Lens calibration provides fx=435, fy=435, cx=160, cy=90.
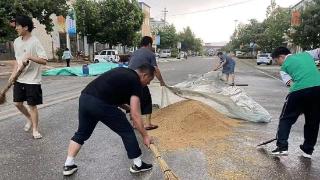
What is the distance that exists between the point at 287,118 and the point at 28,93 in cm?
395

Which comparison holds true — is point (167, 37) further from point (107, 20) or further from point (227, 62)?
point (227, 62)

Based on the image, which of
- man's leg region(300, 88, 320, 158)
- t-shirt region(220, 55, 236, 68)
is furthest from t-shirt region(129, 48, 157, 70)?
t-shirt region(220, 55, 236, 68)

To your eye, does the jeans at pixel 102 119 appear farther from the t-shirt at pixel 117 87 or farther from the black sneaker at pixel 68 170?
the black sneaker at pixel 68 170

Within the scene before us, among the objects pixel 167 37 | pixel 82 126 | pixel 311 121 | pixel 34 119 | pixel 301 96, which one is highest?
pixel 301 96

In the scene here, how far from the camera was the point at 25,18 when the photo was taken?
6648 mm

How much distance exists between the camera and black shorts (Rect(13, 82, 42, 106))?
6.86 meters

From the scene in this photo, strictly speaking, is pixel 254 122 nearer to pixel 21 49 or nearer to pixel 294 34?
pixel 21 49

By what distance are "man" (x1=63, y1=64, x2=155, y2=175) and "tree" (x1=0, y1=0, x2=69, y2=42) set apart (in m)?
20.5

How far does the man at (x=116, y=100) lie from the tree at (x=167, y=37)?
86309 millimetres

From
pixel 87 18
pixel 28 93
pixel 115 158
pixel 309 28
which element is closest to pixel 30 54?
pixel 28 93

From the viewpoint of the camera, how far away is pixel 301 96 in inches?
229

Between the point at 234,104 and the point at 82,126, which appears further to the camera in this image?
the point at 234,104

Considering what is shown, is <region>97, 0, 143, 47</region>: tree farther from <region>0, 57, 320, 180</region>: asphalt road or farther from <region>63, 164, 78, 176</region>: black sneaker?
<region>63, 164, 78, 176</region>: black sneaker

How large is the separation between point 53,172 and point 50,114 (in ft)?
15.2
